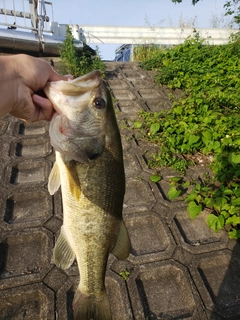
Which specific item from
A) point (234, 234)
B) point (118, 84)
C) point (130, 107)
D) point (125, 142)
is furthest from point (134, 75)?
point (234, 234)

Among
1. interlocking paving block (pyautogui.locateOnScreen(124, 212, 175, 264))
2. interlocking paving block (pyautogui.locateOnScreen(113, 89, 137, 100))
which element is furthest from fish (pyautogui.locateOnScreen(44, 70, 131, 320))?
interlocking paving block (pyautogui.locateOnScreen(113, 89, 137, 100))

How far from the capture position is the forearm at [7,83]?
1671 millimetres

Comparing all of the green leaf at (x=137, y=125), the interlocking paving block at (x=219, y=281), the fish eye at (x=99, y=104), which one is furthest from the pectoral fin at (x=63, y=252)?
the green leaf at (x=137, y=125)

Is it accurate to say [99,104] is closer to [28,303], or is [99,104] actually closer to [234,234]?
[28,303]

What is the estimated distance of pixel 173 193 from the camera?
381cm

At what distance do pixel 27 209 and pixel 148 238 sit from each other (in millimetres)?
1637

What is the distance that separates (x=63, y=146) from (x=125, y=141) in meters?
3.44

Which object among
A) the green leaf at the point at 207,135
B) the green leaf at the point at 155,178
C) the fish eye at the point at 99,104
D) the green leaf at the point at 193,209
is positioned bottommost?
the green leaf at the point at 155,178

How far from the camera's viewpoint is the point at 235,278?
2977 mm

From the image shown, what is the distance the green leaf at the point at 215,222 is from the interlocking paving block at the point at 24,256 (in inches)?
77.6

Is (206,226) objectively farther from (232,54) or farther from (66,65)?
(232,54)

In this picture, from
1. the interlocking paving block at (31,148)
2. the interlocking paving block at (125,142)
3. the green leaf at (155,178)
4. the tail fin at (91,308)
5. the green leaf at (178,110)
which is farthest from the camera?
the green leaf at (178,110)

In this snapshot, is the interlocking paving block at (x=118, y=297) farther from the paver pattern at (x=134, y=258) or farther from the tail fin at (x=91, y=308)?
the tail fin at (x=91, y=308)

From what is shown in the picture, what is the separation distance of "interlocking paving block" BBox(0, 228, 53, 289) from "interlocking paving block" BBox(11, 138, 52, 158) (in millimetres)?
1673
